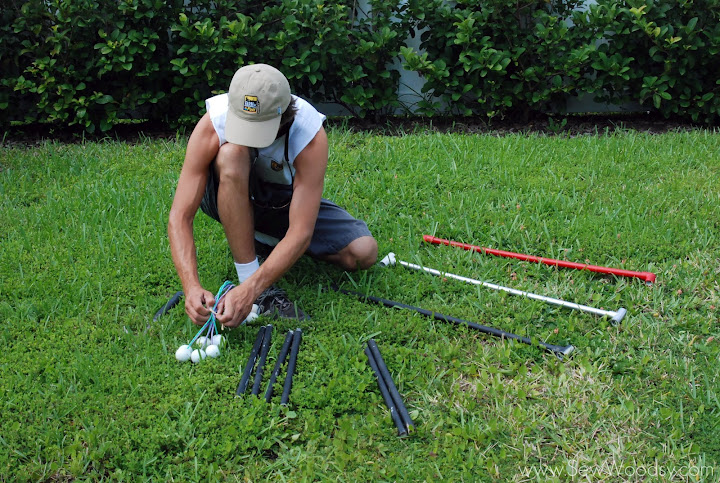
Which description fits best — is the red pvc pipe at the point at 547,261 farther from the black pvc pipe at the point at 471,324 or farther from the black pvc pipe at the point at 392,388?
the black pvc pipe at the point at 392,388

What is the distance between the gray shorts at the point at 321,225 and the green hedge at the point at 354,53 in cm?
227

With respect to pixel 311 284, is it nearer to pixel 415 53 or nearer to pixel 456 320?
pixel 456 320

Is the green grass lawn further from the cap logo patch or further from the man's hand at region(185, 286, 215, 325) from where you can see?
the cap logo patch

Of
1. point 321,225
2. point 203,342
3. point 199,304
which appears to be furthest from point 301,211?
point 203,342

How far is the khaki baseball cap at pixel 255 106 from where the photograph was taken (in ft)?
8.56

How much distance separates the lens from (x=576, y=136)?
5.50 m

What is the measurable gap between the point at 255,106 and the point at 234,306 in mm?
796

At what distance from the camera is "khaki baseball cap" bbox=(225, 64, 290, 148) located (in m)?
2.61

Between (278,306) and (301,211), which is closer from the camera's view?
(301,211)

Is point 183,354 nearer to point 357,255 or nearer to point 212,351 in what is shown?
point 212,351

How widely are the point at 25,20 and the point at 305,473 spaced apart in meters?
4.60

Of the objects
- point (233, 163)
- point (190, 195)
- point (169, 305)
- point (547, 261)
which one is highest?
point (233, 163)

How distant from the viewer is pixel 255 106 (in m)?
2.62

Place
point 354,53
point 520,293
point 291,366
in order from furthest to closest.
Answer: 1. point 354,53
2. point 520,293
3. point 291,366
